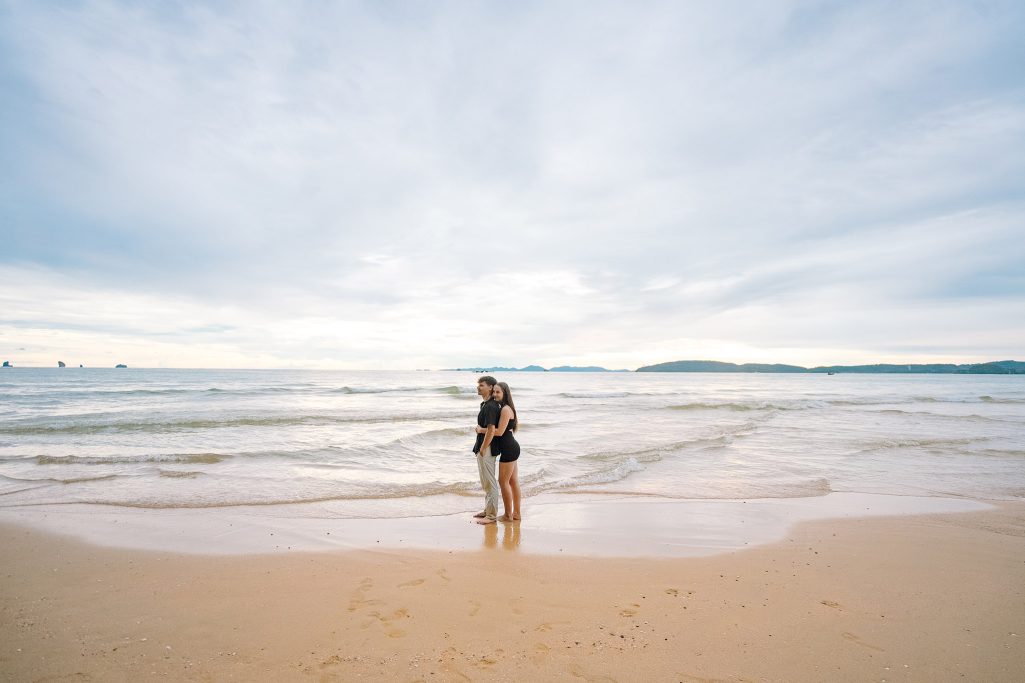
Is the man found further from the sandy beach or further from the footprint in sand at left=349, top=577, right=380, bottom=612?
the footprint in sand at left=349, top=577, right=380, bottom=612

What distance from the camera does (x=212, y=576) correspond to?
539 centimetres

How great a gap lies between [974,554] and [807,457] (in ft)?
26.6

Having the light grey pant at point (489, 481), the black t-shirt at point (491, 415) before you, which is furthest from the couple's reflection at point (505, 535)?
the black t-shirt at point (491, 415)

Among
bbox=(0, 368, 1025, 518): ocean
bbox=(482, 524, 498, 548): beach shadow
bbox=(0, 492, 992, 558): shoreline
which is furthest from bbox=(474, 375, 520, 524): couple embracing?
bbox=(0, 368, 1025, 518): ocean

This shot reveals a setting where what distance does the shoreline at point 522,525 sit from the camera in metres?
6.42

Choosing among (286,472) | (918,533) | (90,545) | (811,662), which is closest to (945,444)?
(918,533)

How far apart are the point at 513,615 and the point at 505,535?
2463mm

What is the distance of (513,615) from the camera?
4453 millimetres

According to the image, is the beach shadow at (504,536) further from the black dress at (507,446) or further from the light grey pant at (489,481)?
the black dress at (507,446)

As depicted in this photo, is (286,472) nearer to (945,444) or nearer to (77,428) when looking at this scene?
(77,428)

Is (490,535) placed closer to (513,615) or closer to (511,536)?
(511,536)

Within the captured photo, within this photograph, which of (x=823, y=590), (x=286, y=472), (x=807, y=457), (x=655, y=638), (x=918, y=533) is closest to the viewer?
(x=655, y=638)

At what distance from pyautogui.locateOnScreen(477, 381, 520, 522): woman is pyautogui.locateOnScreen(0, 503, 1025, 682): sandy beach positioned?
1158mm

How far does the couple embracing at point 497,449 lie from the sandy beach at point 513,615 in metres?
1.15
